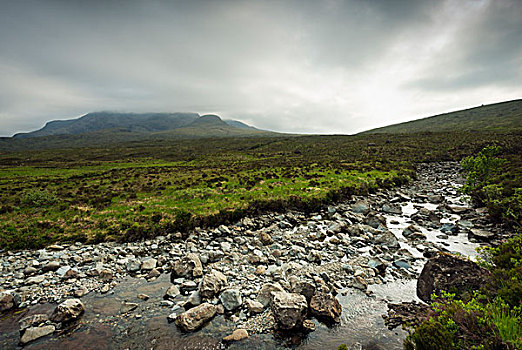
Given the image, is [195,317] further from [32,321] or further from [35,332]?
[32,321]

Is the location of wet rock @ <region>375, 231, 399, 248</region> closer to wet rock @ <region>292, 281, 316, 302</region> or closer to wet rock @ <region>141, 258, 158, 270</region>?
wet rock @ <region>292, 281, 316, 302</region>

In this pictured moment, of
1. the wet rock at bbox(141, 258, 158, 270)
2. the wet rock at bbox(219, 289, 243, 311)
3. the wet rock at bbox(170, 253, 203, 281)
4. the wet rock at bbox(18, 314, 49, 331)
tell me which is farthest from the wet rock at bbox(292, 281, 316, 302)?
the wet rock at bbox(18, 314, 49, 331)

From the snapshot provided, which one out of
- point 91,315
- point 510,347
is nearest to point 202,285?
point 91,315

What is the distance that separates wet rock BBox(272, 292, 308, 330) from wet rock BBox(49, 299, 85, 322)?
286 inches

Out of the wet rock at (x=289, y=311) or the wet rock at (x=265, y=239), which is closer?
the wet rock at (x=289, y=311)

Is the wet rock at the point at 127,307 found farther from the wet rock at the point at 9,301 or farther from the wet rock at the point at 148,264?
the wet rock at the point at 9,301

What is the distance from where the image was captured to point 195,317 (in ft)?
23.4

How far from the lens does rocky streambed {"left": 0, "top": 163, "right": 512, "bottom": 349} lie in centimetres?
670

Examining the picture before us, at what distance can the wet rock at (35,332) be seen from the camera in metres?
6.42

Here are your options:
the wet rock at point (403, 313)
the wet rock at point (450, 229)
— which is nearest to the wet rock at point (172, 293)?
Answer: the wet rock at point (403, 313)

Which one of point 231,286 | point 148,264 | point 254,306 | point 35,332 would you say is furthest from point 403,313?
point 35,332

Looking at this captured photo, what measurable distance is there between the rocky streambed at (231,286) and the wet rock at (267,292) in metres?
0.04

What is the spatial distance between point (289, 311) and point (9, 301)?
1058 cm

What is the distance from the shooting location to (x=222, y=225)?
1495 centimetres
